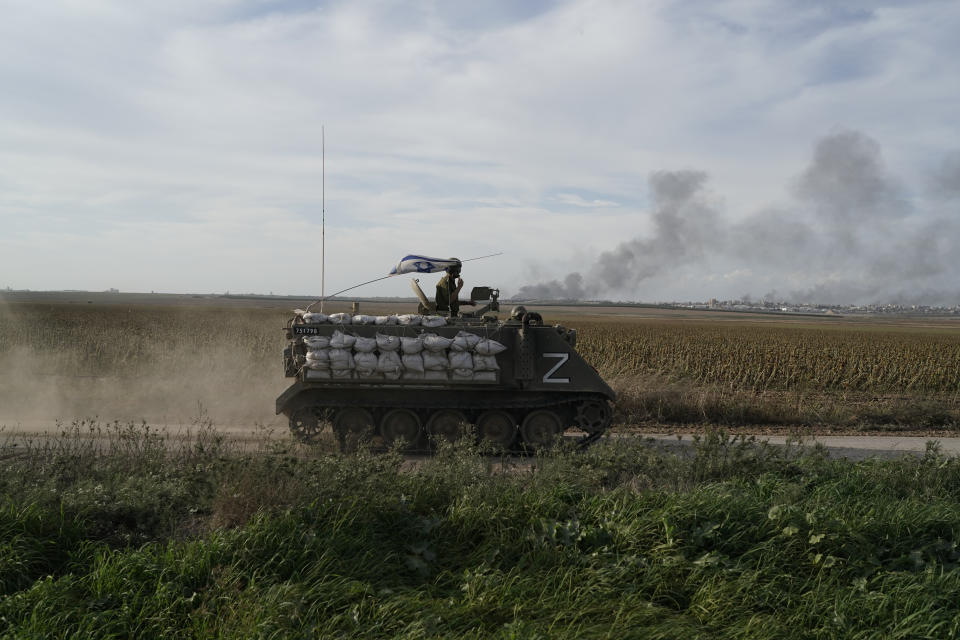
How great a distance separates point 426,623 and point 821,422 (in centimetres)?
1266

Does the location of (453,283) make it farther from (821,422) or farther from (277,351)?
(277,351)

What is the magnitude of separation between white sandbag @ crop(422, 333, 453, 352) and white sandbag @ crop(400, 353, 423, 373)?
0.70ft

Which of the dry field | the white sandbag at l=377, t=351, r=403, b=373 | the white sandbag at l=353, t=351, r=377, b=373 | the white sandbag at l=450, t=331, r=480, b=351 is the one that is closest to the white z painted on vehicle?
the white sandbag at l=450, t=331, r=480, b=351

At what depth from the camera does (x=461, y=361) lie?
36.0ft

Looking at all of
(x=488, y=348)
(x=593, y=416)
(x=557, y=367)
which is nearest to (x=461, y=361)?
(x=488, y=348)

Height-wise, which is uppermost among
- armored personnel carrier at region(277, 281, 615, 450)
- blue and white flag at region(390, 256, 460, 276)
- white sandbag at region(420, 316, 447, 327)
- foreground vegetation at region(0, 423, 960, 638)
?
blue and white flag at region(390, 256, 460, 276)

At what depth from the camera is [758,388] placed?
1880cm

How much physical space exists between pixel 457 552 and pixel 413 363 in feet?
17.9

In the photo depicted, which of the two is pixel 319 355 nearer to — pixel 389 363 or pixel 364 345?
pixel 364 345

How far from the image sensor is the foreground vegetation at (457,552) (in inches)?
181

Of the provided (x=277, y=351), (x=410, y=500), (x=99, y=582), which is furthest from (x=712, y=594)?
(x=277, y=351)

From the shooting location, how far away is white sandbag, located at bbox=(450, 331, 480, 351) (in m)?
11.0

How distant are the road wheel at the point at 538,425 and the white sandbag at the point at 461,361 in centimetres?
129

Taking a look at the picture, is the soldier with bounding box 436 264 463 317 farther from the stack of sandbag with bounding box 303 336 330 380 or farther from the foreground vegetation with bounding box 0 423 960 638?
the foreground vegetation with bounding box 0 423 960 638
